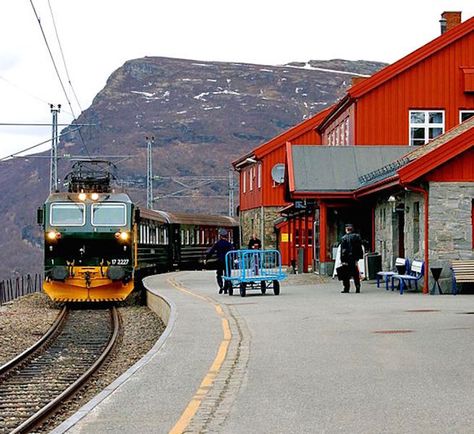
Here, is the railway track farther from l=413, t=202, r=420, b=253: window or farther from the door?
the door

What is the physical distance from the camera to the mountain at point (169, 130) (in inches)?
5084

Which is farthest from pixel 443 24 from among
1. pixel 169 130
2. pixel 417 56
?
pixel 169 130

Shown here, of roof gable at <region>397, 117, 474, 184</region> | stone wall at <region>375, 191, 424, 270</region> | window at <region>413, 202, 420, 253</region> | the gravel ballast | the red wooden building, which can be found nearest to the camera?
the gravel ballast

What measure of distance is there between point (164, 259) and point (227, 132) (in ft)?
398

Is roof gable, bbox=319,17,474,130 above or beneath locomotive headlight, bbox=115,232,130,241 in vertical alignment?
above

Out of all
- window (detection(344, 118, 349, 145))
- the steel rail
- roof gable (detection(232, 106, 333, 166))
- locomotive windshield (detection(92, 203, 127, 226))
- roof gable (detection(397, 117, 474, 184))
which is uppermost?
roof gable (detection(232, 106, 333, 166))

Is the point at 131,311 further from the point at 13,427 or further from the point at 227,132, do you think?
the point at 227,132

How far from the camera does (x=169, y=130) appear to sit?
159875 millimetres

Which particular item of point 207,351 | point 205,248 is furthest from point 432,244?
point 205,248

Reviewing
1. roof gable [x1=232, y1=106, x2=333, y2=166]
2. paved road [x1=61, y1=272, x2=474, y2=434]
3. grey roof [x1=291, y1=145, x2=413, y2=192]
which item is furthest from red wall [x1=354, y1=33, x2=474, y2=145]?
paved road [x1=61, y1=272, x2=474, y2=434]

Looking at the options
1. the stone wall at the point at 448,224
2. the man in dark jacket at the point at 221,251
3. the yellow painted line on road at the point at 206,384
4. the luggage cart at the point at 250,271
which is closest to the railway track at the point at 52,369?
the yellow painted line on road at the point at 206,384

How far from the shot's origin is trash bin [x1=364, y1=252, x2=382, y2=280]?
97.9 ft

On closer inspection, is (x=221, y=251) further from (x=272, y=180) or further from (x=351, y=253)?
(x=272, y=180)

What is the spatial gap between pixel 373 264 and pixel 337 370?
18933 millimetres
